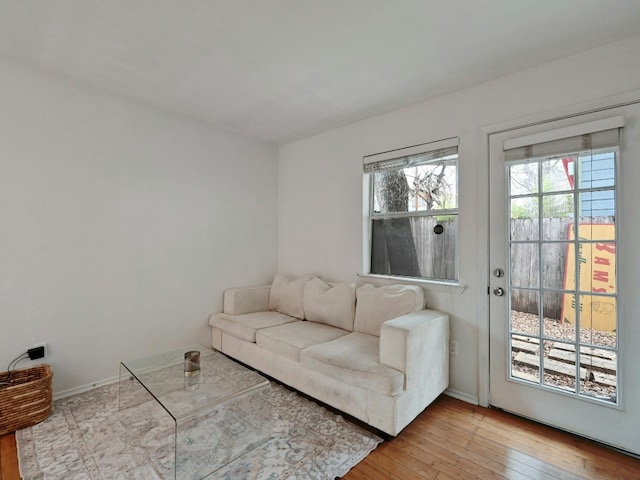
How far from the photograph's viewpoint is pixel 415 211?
2.89 metres

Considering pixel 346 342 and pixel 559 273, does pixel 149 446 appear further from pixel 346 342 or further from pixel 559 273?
pixel 559 273

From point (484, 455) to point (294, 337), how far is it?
149 centimetres

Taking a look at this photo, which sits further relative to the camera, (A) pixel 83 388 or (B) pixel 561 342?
(A) pixel 83 388

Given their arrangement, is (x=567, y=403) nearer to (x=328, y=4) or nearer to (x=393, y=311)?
(x=393, y=311)

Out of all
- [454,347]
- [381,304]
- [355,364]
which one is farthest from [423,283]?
[355,364]

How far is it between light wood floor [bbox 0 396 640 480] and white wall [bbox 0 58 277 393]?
0.85 meters

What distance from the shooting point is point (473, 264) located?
2.45m

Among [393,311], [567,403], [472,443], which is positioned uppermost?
[393,311]

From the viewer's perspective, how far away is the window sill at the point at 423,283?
8.28ft

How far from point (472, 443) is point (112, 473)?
2.07m

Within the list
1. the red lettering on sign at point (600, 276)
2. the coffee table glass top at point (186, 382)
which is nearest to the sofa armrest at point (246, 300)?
the coffee table glass top at point (186, 382)

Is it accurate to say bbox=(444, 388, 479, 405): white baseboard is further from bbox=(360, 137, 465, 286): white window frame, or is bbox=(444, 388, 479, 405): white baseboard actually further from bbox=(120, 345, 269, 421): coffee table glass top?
bbox=(120, 345, 269, 421): coffee table glass top

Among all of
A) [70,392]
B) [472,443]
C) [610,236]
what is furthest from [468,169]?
[70,392]

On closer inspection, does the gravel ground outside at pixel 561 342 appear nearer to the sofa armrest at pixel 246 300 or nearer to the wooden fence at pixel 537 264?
the wooden fence at pixel 537 264
